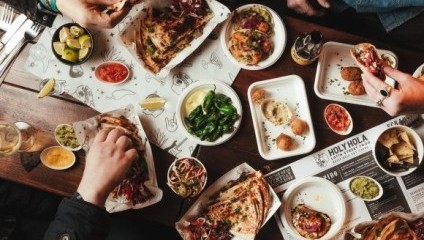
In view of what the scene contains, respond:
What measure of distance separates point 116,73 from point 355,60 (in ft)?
5.37

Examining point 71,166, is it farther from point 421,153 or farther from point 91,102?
point 421,153

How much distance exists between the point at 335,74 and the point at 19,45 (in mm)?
2232

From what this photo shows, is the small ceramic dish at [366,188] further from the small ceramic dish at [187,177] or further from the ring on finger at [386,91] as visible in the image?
the small ceramic dish at [187,177]

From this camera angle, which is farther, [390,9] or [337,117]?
[390,9]

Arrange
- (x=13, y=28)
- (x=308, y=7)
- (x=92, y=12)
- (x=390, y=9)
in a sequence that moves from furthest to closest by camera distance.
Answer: (x=308, y=7), (x=390, y=9), (x=13, y=28), (x=92, y=12)

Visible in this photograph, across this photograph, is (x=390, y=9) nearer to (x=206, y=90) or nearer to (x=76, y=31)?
(x=206, y=90)

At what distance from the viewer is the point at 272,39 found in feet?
9.71

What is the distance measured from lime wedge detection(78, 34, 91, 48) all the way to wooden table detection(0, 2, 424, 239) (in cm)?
39

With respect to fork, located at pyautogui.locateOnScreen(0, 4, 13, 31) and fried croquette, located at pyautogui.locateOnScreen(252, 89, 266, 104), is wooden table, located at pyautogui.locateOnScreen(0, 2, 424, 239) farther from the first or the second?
fork, located at pyautogui.locateOnScreen(0, 4, 13, 31)

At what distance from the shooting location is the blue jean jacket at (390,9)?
2.90 meters

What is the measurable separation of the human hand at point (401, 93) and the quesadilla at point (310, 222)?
83cm

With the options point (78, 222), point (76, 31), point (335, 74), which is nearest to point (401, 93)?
point (335, 74)

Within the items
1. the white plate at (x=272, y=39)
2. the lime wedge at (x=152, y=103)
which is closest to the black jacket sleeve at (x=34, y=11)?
the lime wedge at (x=152, y=103)

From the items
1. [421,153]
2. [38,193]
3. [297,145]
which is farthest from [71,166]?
[421,153]
